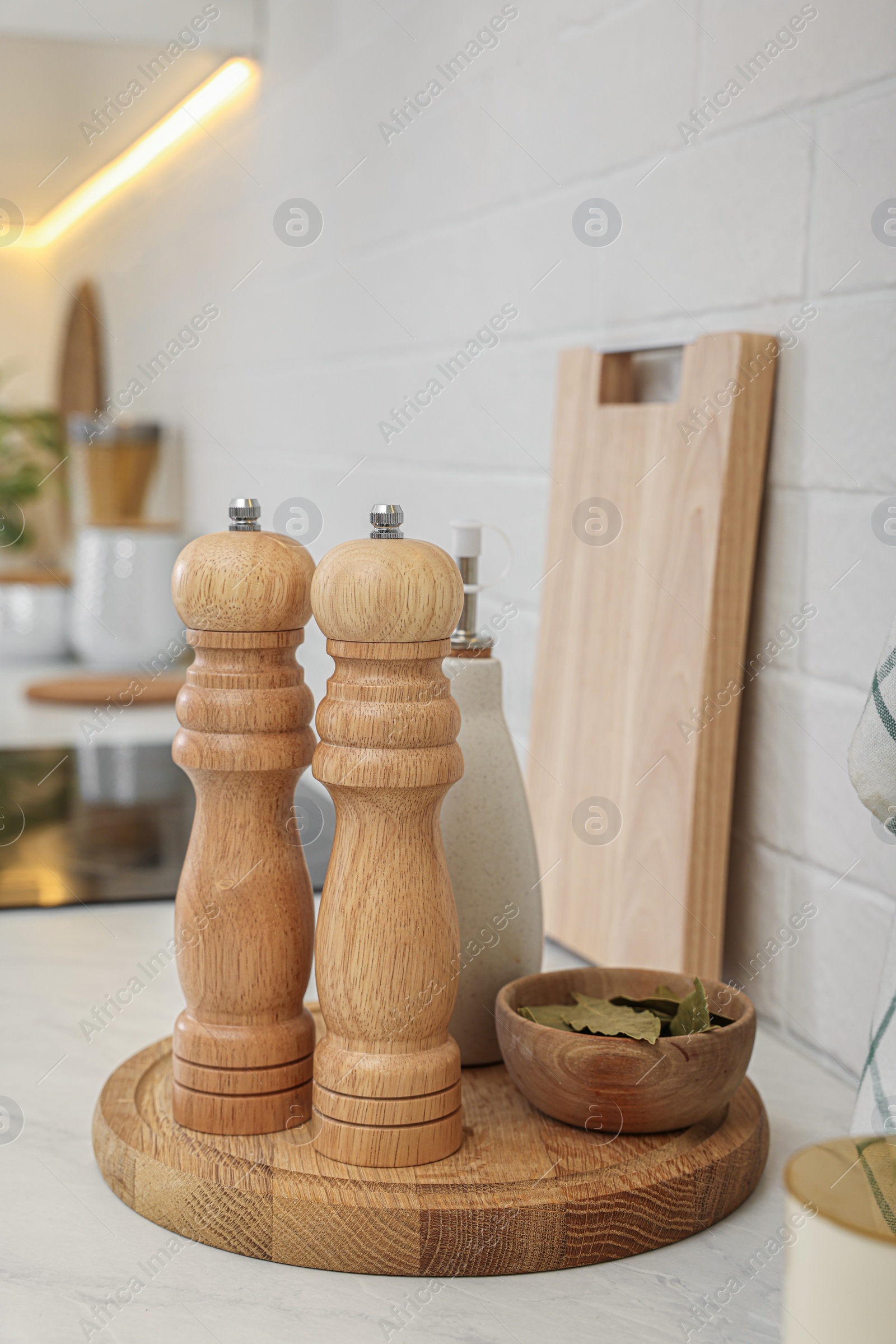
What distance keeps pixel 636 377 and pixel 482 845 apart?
1.36ft

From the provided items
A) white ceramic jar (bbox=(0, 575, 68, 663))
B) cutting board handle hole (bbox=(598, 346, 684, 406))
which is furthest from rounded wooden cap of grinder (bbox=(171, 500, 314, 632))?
white ceramic jar (bbox=(0, 575, 68, 663))

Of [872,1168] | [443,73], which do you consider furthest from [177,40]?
[872,1168]

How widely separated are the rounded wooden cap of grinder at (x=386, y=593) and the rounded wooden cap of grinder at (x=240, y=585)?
0.03 metres

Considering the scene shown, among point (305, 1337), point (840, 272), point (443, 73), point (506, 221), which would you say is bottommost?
point (305, 1337)

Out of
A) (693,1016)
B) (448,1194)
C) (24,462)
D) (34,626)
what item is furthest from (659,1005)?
(24,462)

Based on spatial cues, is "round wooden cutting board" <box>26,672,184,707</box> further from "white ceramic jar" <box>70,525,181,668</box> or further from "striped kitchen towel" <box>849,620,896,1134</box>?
"striped kitchen towel" <box>849,620,896,1134</box>

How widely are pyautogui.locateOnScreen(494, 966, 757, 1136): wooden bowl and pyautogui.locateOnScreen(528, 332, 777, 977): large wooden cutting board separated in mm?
210

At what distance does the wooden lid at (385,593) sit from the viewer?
1.59 feet

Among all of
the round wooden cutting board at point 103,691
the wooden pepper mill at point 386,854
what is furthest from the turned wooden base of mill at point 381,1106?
the round wooden cutting board at point 103,691

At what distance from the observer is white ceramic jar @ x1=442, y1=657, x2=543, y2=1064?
0.63 metres

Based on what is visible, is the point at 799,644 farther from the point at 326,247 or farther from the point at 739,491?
the point at 326,247

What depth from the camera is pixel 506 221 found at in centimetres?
111

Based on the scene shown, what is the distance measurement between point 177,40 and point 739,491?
1331 millimetres

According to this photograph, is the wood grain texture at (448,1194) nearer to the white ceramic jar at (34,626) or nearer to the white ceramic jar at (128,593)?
the white ceramic jar at (128,593)
